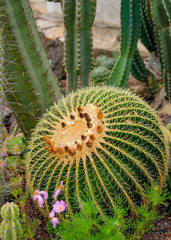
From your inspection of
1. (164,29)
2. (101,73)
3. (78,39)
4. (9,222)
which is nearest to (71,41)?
(78,39)

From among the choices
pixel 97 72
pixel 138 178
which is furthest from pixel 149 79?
pixel 138 178

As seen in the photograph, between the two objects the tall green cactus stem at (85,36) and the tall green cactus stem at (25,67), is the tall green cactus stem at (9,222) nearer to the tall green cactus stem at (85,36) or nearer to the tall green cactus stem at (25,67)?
the tall green cactus stem at (25,67)

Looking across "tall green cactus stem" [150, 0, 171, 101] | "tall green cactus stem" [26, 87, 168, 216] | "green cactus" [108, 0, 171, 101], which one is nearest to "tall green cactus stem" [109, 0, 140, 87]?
"green cactus" [108, 0, 171, 101]

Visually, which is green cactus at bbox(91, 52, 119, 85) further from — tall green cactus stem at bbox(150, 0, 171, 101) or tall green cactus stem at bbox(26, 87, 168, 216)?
tall green cactus stem at bbox(26, 87, 168, 216)

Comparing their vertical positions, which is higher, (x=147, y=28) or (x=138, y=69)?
(x=147, y=28)

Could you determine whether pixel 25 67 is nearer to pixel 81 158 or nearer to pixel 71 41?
pixel 71 41

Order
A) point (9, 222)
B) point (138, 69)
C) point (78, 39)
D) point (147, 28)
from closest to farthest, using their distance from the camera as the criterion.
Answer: point (9, 222) < point (78, 39) < point (147, 28) < point (138, 69)
